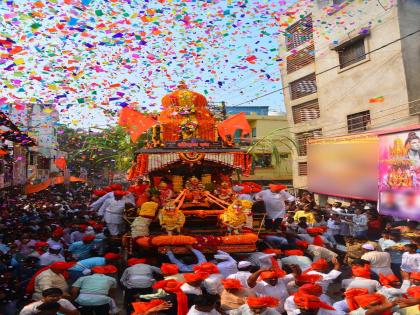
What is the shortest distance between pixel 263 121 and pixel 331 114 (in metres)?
13.6

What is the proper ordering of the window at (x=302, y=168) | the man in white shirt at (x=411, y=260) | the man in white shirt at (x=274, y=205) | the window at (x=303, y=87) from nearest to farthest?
the man in white shirt at (x=411, y=260) < the man in white shirt at (x=274, y=205) < the window at (x=303, y=87) < the window at (x=302, y=168)

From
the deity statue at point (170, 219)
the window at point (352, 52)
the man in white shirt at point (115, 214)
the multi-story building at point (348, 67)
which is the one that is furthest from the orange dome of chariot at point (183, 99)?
the window at point (352, 52)

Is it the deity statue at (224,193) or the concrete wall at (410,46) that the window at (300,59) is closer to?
the concrete wall at (410,46)

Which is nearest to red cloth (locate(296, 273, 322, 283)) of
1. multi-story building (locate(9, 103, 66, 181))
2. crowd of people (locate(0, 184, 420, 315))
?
crowd of people (locate(0, 184, 420, 315))

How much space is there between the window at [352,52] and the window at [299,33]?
3.37m

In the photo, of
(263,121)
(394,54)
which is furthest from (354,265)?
(263,121)

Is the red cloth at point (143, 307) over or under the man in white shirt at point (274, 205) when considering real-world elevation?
under

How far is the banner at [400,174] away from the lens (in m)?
11.6

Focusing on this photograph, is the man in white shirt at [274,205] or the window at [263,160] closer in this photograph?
the man in white shirt at [274,205]

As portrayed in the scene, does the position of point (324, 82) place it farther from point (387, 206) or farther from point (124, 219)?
point (124, 219)

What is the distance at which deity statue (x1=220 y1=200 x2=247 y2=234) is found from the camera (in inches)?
355

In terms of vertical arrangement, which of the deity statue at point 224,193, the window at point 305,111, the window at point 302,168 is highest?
the window at point 305,111

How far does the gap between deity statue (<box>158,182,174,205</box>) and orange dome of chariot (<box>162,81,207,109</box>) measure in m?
3.02

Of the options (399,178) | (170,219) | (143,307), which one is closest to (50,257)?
(170,219)
